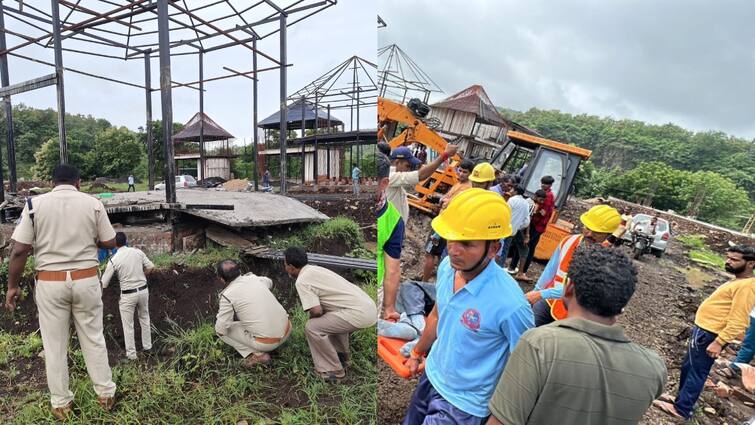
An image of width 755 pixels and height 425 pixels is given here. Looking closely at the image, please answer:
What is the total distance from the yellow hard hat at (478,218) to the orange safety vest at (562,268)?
1.68 m

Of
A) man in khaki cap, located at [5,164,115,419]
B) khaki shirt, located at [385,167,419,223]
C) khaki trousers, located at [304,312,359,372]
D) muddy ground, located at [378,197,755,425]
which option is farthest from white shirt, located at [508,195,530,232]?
man in khaki cap, located at [5,164,115,419]

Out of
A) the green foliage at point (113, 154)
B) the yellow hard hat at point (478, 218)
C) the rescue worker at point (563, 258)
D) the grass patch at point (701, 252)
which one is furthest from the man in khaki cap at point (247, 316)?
the grass patch at point (701, 252)

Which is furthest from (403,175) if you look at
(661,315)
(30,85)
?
(661,315)

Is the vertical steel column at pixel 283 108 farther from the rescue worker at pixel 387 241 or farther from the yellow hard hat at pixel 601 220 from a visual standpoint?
the yellow hard hat at pixel 601 220

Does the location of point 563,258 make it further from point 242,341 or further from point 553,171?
point 553,171

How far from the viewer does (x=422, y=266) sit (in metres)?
2.20

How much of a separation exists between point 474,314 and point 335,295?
78.1 inches

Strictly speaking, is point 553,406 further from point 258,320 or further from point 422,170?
point 258,320

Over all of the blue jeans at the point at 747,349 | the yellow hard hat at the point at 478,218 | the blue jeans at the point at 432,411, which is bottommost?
the blue jeans at the point at 747,349

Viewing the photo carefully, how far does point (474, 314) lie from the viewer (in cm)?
146

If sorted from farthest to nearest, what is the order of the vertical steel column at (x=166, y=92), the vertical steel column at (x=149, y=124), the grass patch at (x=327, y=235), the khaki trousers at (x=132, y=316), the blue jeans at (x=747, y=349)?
the vertical steel column at (x=149, y=124) < the blue jeans at (x=747, y=349) < the khaki trousers at (x=132, y=316) < the vertical steel column at (x=166, y=92) < the grass patch at (x=327, y=235)

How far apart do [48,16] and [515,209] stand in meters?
7.92

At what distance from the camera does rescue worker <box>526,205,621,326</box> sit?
2.80 m

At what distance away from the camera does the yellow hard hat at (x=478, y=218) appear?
137cm
